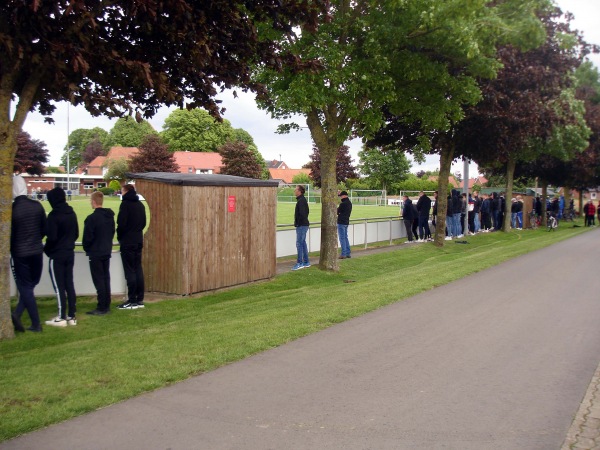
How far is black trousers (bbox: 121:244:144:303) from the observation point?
10.2 m

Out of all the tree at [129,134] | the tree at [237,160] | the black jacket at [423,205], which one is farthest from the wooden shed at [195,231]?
the tree at [129,134]

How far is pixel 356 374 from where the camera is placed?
610 cm

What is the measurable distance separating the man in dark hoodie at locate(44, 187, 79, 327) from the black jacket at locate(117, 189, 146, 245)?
110 centimetres

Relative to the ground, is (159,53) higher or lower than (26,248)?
higher

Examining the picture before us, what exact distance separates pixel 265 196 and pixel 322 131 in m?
2.73

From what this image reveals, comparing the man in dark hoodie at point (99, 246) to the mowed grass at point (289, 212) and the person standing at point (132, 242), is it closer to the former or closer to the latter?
the person standing at point (132, 242)

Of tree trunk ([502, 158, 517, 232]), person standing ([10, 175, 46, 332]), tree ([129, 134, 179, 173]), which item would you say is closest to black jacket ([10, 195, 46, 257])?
person standing ([10, 175, 46, 332])

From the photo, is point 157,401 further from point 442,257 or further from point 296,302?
point 442,257

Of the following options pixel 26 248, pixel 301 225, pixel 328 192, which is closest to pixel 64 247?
pixel 26 248

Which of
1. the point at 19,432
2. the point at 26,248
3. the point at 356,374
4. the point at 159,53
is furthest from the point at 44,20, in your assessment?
the point at 356,374

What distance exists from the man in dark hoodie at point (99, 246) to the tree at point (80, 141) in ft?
409

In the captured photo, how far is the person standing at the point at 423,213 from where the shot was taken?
75.9 ft

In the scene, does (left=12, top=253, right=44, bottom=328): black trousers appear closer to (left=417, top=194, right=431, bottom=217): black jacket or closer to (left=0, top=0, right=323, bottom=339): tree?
(left=0, top=0, right=323, bottom=339): tree

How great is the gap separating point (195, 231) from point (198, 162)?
86982 mm
